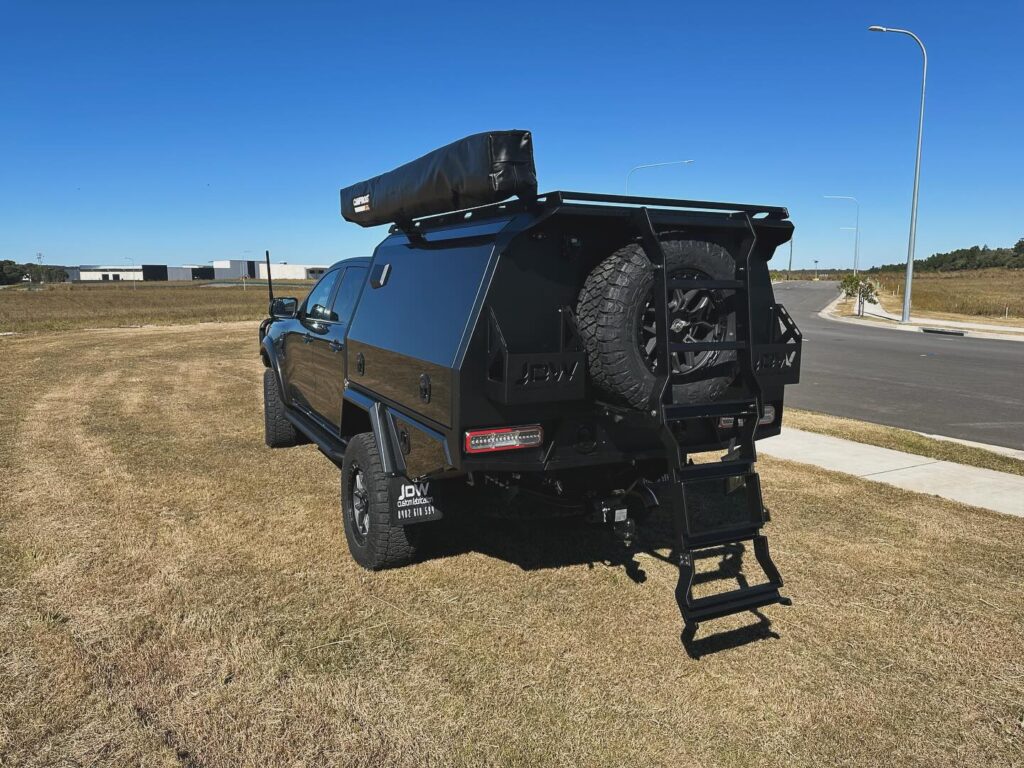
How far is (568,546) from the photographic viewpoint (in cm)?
479

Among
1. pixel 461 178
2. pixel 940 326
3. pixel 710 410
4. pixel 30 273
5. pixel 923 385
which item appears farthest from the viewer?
pixel 30 273

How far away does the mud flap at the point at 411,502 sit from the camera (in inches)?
158

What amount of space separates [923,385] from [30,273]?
516 feet

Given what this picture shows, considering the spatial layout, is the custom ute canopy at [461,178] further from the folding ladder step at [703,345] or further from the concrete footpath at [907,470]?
the concrete footpath at [907,470]

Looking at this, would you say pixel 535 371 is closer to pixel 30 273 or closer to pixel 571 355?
pixel 571 355

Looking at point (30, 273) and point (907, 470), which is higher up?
point (30, 273)

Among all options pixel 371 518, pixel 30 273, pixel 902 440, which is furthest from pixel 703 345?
pixel 30 273

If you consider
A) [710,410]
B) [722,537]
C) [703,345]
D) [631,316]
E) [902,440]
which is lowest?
[902,440]

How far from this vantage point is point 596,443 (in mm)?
3676

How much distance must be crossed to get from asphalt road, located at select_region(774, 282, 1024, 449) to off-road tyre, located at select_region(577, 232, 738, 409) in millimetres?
6341

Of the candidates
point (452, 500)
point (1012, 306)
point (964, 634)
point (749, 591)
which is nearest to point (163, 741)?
point (749, 591)

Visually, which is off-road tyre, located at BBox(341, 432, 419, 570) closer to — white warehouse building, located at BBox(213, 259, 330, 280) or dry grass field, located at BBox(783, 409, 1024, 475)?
dry grass field, located at BBox(783, 409, 1024, 475)

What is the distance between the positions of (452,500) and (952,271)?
134 m

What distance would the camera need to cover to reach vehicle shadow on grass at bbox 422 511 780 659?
14.5 ft
